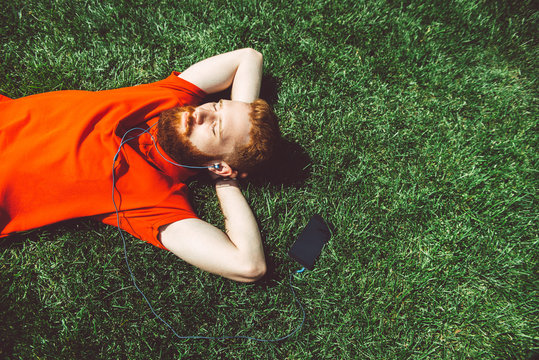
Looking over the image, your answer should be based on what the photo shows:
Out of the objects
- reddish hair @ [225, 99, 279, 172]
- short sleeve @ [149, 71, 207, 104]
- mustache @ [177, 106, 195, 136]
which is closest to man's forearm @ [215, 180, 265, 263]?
reddish hair @ [225, 99, 279, 172]

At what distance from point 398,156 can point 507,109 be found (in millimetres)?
1493

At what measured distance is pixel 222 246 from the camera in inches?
93.2

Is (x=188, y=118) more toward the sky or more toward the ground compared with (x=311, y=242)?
more toward the sky

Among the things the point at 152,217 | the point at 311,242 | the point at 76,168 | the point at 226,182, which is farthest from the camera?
the point at 311,242

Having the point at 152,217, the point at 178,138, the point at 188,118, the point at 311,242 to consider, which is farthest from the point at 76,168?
the point at 311,242

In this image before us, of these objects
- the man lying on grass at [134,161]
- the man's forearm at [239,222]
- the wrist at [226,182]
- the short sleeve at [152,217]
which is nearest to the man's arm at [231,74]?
the man lying on grass at [134,161]

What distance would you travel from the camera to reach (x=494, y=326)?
278cm

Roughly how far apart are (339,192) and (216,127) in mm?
1462

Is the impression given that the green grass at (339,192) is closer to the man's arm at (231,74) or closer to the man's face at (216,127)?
the man's arm at (231,74)

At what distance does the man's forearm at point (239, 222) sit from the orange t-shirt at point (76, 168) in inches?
13.9

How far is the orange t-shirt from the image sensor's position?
227cm

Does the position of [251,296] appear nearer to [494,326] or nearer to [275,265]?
[275,265]

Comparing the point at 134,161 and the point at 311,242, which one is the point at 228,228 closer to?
the point at 311,242

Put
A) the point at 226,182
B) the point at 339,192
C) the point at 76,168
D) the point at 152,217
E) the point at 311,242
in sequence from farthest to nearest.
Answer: the point at 339,192
the point at 311,242
the point at 226,182
the point at 152,217
the point at 76,168
